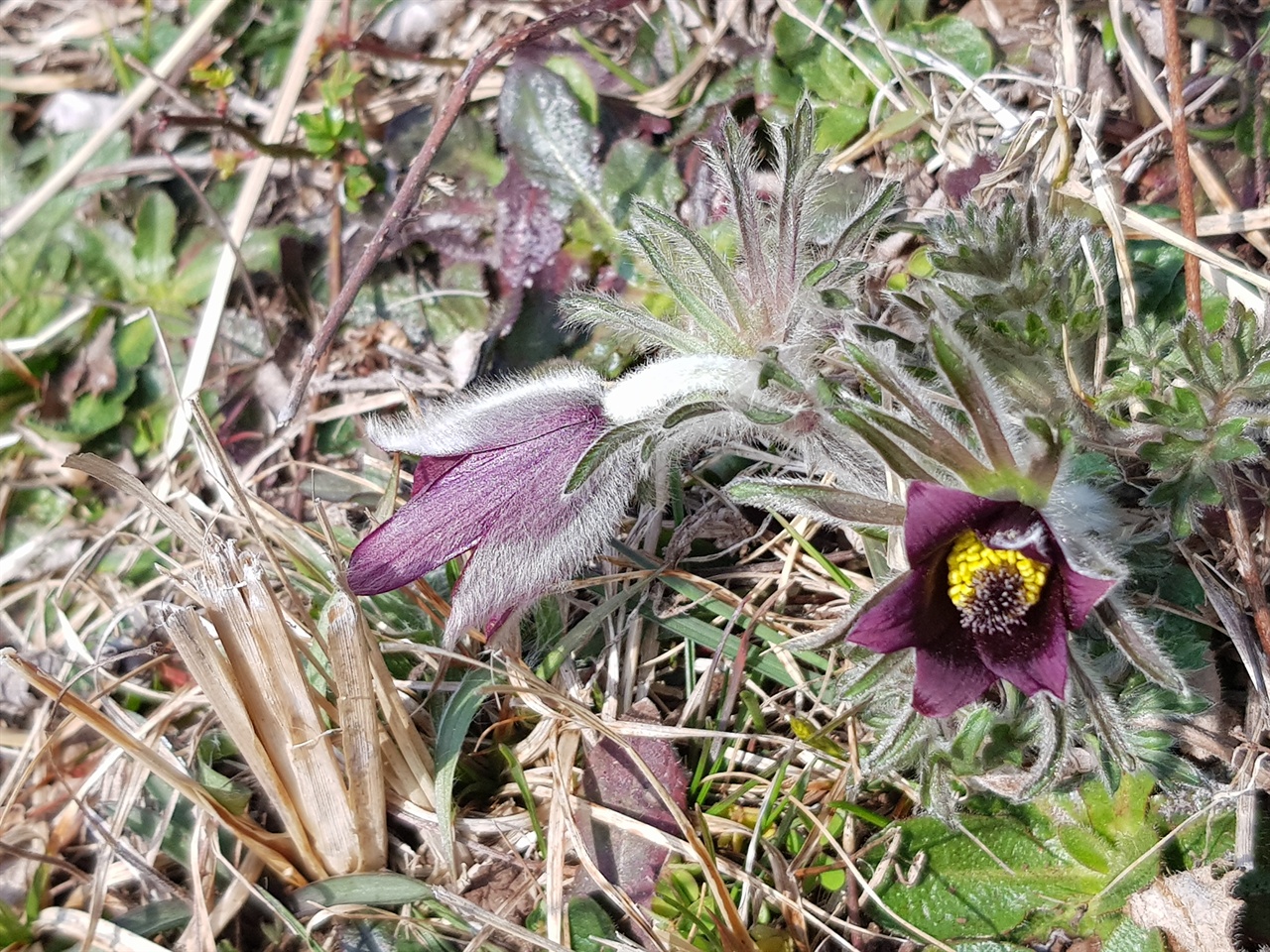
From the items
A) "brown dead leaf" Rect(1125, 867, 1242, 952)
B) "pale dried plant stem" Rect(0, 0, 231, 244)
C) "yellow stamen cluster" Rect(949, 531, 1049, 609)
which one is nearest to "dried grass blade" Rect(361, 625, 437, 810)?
"yellow stamen cluster" Rect(949, 531, 1049, 609)

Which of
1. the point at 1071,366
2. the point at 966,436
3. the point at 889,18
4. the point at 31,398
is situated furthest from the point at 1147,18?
the point at 31,398

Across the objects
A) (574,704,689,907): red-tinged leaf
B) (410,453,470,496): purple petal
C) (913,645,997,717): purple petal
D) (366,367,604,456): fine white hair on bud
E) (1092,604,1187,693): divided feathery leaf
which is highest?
(366,367,604,456): fine white hair on bud

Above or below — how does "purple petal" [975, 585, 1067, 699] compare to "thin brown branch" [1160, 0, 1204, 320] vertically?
below

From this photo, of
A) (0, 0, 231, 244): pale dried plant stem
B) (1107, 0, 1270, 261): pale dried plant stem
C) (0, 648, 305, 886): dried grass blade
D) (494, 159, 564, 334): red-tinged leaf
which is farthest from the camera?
(0, 0, 231, 244): pale dried plant stem

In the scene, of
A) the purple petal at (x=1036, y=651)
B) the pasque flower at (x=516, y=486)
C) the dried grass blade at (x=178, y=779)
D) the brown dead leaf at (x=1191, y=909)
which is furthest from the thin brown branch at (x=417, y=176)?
the brown dead leaf at (x=1191, y=909)

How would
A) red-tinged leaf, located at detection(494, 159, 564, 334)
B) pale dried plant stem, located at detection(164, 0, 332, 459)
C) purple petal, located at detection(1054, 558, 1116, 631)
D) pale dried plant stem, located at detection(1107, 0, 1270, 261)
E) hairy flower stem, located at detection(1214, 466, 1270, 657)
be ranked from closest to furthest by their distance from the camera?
purple petal, located at detection(1054, 558, 1116, 631) < hairy flower stem, located at detection(1214, 466, 1270, 657) < pale dried plant stem, located at detection(1107, 0, 1270, 261) < red-tinged leaf, located at detection(494, 159, 564, 334) < pale dried plant stem, located at detection(164, 0, 332, 459)

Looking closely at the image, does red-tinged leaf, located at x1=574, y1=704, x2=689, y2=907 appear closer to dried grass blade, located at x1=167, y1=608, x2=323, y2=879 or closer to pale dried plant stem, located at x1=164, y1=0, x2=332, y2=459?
dried grass blade, located at x1=167, y1=608, x2=323, y2=879

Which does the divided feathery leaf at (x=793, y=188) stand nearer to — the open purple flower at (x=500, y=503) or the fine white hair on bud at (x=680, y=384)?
the fine white hair on bud at (x=680, y=384)

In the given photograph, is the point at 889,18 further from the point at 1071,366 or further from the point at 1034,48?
the point at 1071,366
